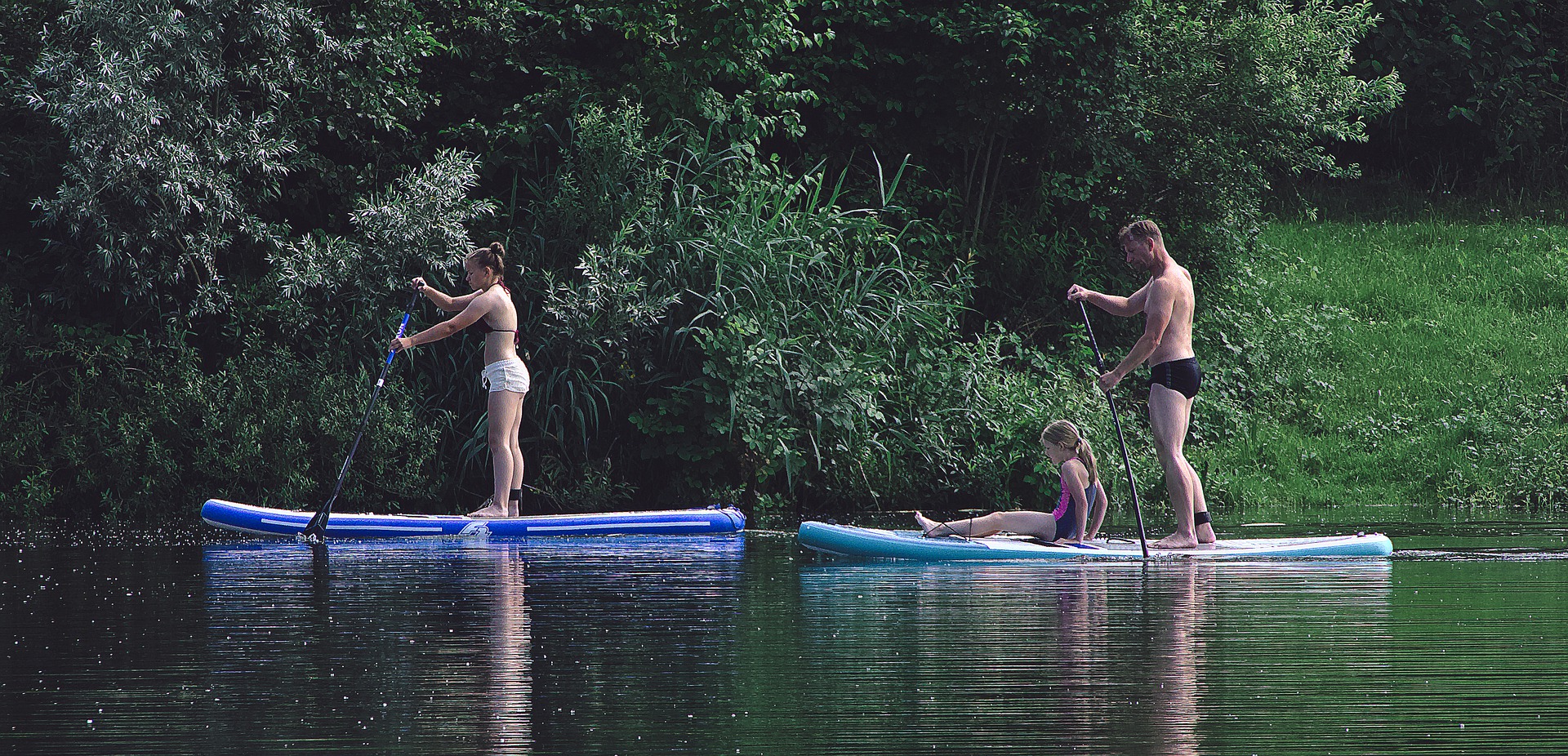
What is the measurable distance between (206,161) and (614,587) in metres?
7.74

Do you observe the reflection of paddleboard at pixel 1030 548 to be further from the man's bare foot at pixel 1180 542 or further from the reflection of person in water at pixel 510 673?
the reflection of person in water at pixel 510 673

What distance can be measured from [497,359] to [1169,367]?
478cm

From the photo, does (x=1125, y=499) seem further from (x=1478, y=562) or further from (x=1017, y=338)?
(x=1478, y=562)

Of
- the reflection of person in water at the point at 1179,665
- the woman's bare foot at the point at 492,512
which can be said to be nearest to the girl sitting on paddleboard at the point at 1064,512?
the reflection of person in water at the point at 1179,665

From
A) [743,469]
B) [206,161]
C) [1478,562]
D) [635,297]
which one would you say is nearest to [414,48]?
[206,161]

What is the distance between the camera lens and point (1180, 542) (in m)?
9.79

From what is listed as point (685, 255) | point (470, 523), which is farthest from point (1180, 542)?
point (685, 255)

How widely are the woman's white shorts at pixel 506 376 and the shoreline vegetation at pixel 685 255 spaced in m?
1.66

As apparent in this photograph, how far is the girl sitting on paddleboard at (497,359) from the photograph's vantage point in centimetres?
1216

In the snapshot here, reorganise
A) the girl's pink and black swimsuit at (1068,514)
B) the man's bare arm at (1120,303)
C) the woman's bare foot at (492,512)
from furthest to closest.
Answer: the woman's bare foot at (492,512)
the man's bare arm at (1120,303)
the girl's pink and black swimsuit at (1068,514)

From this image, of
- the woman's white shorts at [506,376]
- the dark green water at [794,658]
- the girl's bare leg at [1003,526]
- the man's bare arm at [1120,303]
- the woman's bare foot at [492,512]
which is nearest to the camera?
the dark green water at [794,658]

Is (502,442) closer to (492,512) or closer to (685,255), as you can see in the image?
(492,512)

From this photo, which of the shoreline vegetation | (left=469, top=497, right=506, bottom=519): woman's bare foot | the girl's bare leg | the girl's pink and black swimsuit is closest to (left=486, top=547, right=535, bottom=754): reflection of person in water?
the girl's bare leg

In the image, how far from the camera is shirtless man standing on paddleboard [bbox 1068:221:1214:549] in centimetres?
978
